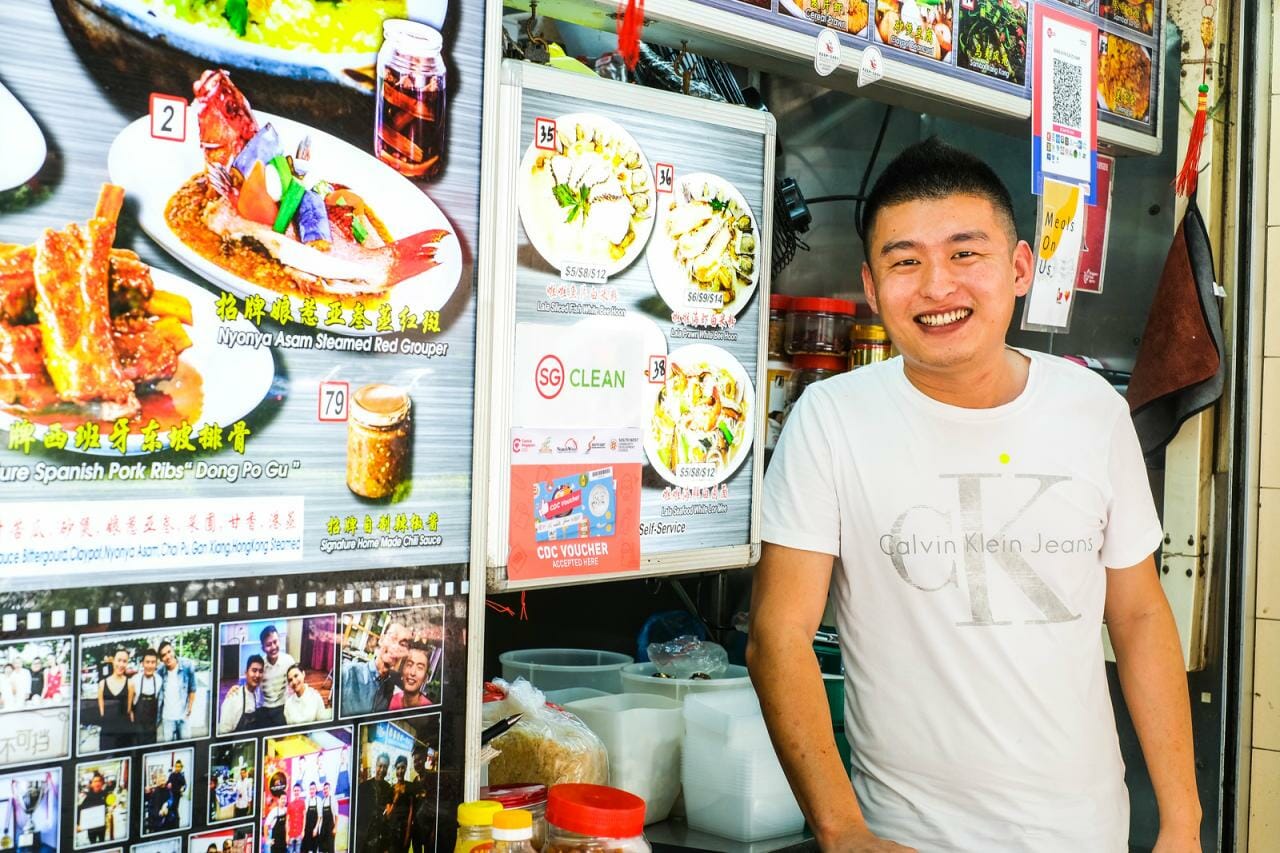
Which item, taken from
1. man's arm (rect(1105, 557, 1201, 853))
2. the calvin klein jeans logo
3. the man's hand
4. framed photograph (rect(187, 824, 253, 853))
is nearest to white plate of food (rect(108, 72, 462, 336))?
framed photograph (rect(187, 824, 253, 853))

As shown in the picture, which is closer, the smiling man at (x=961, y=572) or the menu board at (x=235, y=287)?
the menu board at (x=235, y=287)

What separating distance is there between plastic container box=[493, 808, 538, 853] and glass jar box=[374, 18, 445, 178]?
874mm

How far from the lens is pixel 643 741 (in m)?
2.27

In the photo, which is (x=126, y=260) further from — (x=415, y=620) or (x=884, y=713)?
(x=884, y=713)

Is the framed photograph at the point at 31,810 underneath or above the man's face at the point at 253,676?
underneath

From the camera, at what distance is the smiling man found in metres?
1.95

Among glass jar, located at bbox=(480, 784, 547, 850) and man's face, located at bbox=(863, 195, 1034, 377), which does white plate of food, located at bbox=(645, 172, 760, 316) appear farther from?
glass jar, located at bbox=(480, 784, 547, 850)

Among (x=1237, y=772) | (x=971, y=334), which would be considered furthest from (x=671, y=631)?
(x=1237, y=772)

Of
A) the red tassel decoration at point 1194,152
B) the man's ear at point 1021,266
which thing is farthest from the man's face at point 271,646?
the red tassel decoration at point 1194,152

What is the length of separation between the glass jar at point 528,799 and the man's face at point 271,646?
0.43 m

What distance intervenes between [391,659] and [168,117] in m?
0.77

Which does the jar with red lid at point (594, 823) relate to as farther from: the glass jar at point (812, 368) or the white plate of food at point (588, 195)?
the glass jar at point (812, 368)

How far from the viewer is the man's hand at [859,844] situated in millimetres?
1677

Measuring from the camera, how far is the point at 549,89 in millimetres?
1822
